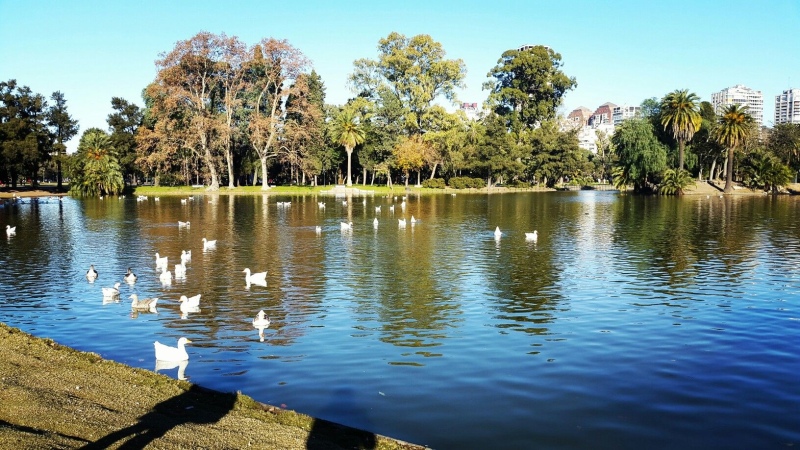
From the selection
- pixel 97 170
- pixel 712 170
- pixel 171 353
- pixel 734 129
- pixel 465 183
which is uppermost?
pixel 734 129

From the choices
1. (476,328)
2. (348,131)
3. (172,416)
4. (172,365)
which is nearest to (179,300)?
(172,365)

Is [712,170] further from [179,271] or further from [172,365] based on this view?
[172,365]

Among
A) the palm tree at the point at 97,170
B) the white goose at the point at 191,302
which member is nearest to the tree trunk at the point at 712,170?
the palm tree at the point at 97,170

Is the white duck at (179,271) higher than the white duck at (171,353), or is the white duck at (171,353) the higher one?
the white duck at (179,271)

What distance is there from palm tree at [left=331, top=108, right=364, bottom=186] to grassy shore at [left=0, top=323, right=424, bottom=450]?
9560cm

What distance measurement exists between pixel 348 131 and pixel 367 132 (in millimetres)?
9177

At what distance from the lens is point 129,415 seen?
9461 millimetres

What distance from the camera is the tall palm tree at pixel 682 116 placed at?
10106 cm

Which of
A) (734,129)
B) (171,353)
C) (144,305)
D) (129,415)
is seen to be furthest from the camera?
(734,129)

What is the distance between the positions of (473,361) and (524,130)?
116811mm

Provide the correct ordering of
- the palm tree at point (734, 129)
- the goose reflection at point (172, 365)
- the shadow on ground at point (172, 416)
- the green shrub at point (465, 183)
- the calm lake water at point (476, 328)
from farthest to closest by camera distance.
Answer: the green shrub at point (465, 183) < the palm tree at point (734, 129) < the goose reflection at point (172, 365) < the calm lake water at point (476, 328) < the shadow on ground at point (172, 416)

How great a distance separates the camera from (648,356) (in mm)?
15086

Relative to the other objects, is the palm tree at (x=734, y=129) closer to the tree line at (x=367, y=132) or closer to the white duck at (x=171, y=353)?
the tree line at (x=367, y=132)

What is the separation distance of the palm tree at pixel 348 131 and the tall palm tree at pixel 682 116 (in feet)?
165
